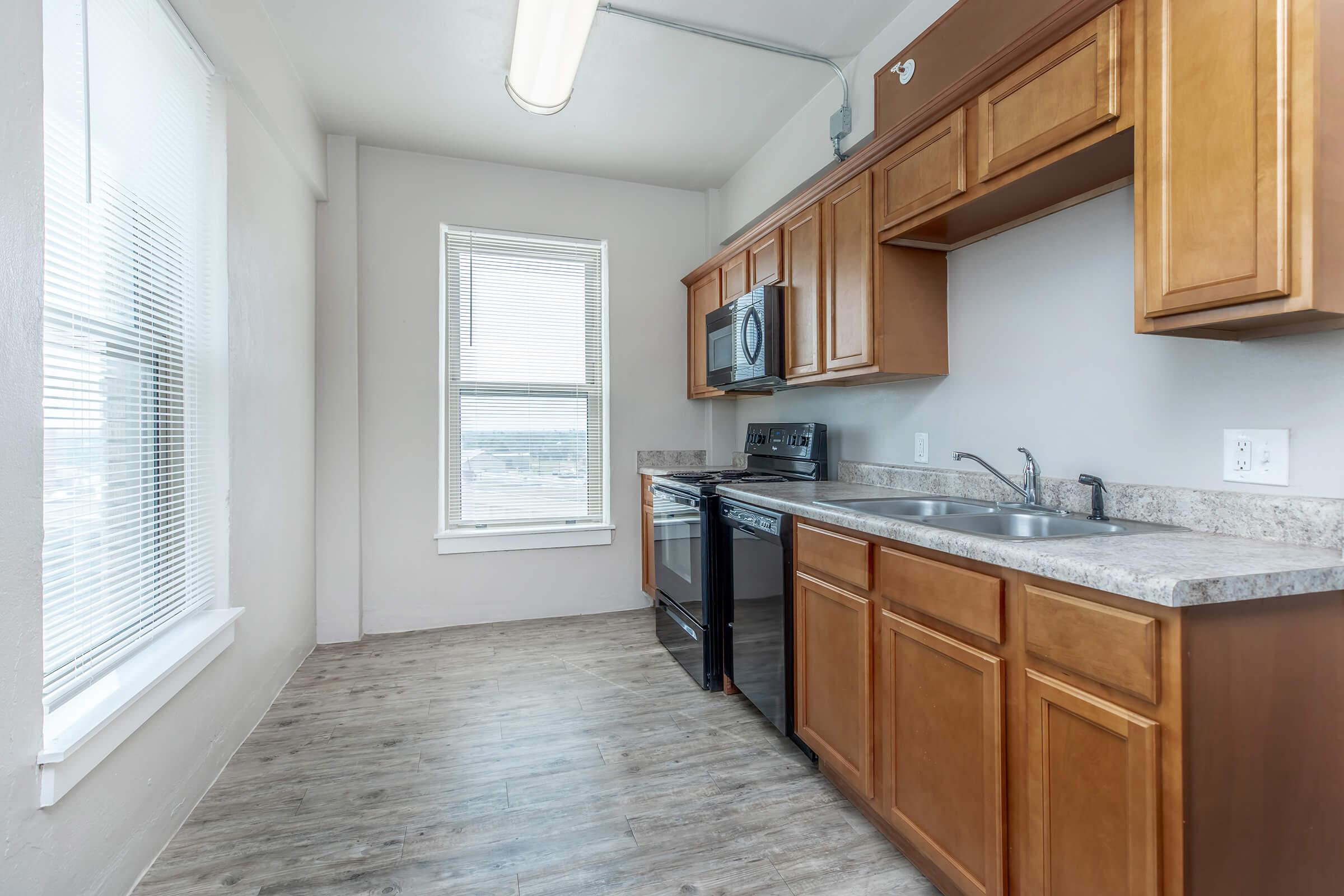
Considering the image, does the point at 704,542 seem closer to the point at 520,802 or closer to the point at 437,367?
the point at 520,802

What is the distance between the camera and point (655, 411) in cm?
412

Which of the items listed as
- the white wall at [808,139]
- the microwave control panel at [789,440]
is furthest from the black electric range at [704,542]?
the white wall at [808,139]

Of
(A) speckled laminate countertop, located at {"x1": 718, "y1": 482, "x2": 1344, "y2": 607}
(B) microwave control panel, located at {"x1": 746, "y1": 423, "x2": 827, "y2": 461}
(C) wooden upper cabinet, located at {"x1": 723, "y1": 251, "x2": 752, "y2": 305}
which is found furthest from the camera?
(C) wooden upper cabinet, located at {"x1": 723, "y1": 251, "x2": 752, "y2": 305}

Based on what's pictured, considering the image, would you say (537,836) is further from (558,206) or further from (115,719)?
(558,206)

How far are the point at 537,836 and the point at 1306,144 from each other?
7.67 ft

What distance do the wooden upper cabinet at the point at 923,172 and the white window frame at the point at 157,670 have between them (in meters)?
2.35

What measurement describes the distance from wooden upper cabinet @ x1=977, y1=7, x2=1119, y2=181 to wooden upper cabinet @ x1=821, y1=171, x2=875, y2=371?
1.80ft

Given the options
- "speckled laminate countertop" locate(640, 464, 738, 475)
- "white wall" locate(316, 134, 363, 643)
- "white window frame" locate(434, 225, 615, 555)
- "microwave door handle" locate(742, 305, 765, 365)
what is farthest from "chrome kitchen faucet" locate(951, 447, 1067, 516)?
"white wall" locate(316, 134, 363, 643)

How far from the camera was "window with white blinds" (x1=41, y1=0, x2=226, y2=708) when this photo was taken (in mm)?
1422

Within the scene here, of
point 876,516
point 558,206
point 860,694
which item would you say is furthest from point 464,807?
point 558,206

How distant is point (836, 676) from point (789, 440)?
150cm

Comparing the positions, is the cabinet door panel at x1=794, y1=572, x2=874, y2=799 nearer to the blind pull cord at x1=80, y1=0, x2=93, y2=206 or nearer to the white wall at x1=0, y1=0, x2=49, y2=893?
the white wall at x1=0, y1=0, x2=49, y2=893

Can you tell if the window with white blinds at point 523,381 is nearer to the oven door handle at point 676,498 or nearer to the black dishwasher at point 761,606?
the oven door handle at point 676,498

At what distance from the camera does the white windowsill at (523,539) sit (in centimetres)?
373
